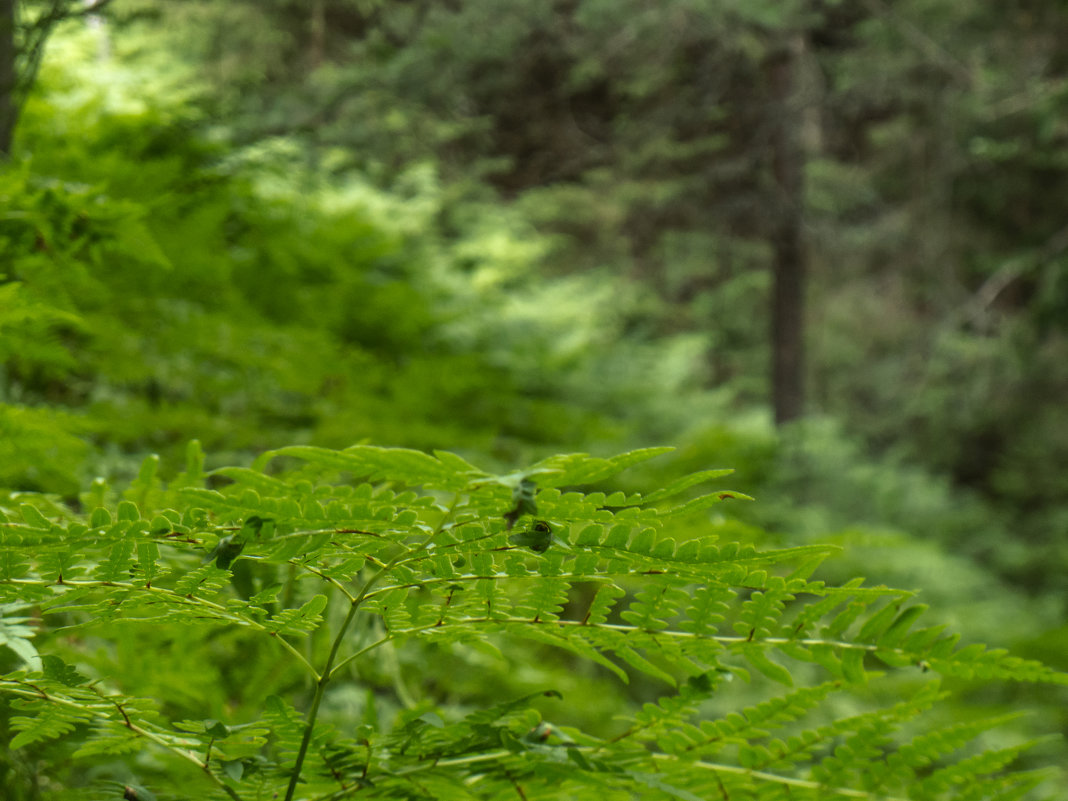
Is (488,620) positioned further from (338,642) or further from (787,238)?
(787,238)

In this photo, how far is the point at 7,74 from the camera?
5.32 ft

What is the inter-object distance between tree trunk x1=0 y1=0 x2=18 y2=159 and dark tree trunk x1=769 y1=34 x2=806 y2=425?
21.5ft

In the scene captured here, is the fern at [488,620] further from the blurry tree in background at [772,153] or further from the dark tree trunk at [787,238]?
the dark tree trunk at [787,238]

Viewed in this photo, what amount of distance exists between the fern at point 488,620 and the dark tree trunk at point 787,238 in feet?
23.2

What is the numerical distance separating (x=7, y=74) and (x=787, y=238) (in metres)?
6.98

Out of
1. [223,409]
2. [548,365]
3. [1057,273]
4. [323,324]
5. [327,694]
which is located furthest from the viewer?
[1057,273]

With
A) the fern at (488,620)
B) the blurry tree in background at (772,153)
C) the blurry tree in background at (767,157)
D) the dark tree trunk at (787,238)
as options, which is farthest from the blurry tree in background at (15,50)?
the dark tree trunk at (787,238)

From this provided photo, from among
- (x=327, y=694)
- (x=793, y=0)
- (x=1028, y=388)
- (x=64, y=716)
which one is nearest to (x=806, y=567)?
(x=64, y=716)

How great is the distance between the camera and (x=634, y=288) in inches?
372

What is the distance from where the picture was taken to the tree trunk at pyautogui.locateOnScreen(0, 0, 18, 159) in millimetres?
1559

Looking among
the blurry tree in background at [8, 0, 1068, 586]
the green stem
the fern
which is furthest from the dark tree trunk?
the green stem

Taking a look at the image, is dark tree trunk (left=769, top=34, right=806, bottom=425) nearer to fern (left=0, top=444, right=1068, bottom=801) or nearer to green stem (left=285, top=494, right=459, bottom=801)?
fern (left=0, top=444, right=1068, bottom=801)

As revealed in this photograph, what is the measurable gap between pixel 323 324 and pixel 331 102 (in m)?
0.98

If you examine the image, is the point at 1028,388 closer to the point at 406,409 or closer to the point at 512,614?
the point at 406,409
